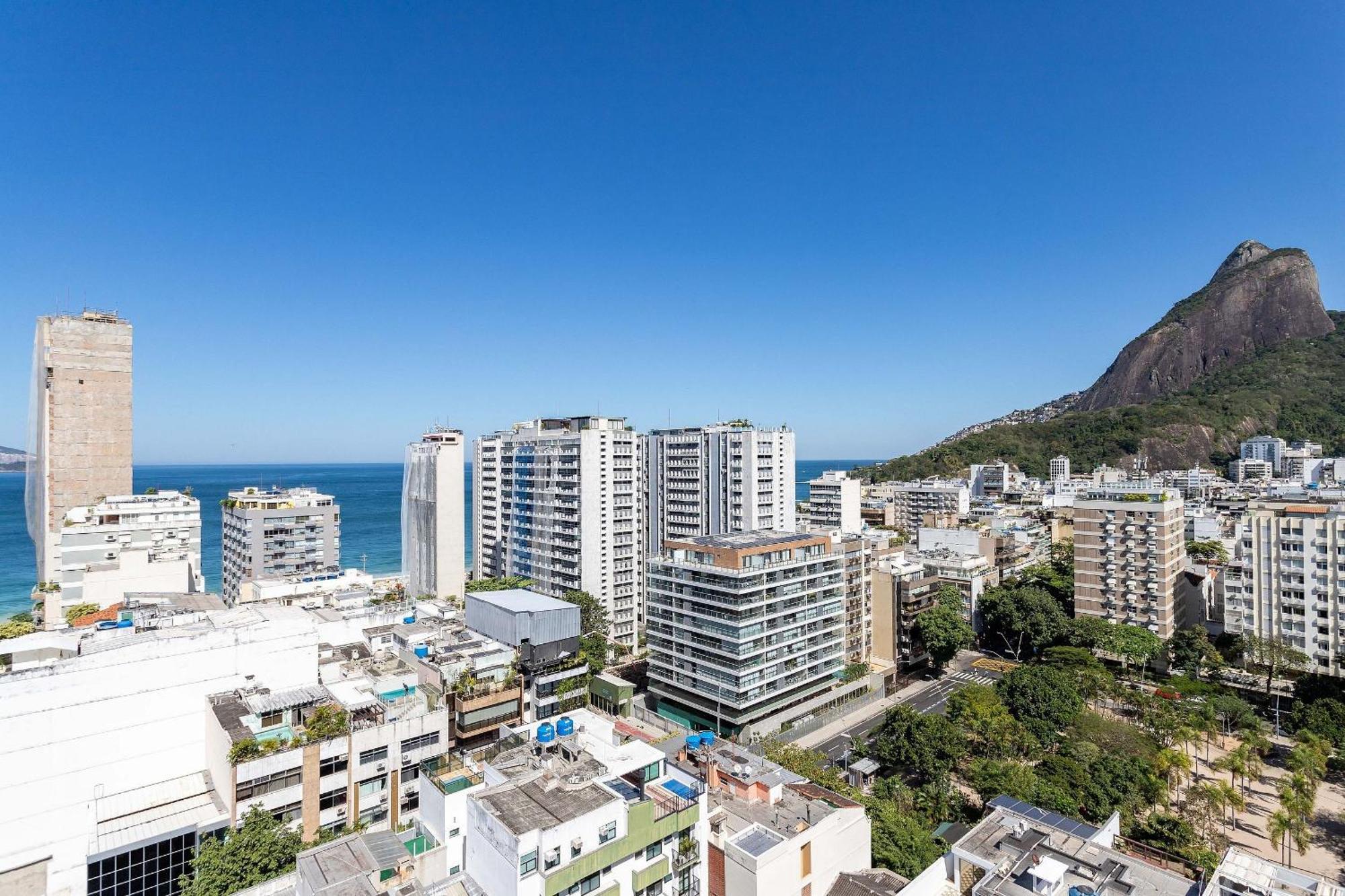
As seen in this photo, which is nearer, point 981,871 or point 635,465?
point 981,871

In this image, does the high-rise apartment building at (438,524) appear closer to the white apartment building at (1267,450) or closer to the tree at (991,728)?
the tree at (991,728)

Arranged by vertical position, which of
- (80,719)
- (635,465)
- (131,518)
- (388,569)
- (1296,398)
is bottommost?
(388,569)

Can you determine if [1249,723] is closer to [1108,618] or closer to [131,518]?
[1108,618]

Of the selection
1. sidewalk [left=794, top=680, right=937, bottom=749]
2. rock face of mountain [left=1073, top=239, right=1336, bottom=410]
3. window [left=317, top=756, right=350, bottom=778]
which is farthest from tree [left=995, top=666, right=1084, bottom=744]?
rock face of mountain [left=1073, top=239, right=1336, bottom=410]

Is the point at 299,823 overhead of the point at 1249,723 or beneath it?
overhead

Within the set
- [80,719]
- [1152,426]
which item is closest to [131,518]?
[80,719]

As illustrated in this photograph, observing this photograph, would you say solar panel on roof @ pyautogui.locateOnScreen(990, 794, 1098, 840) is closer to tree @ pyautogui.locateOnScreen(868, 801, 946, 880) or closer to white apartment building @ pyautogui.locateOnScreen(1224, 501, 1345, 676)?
tree @ pyautogui.locateOnScreen(868, 801, 946, 880)

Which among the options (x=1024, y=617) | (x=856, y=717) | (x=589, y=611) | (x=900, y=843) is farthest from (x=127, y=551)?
(x=1024, y=617)
